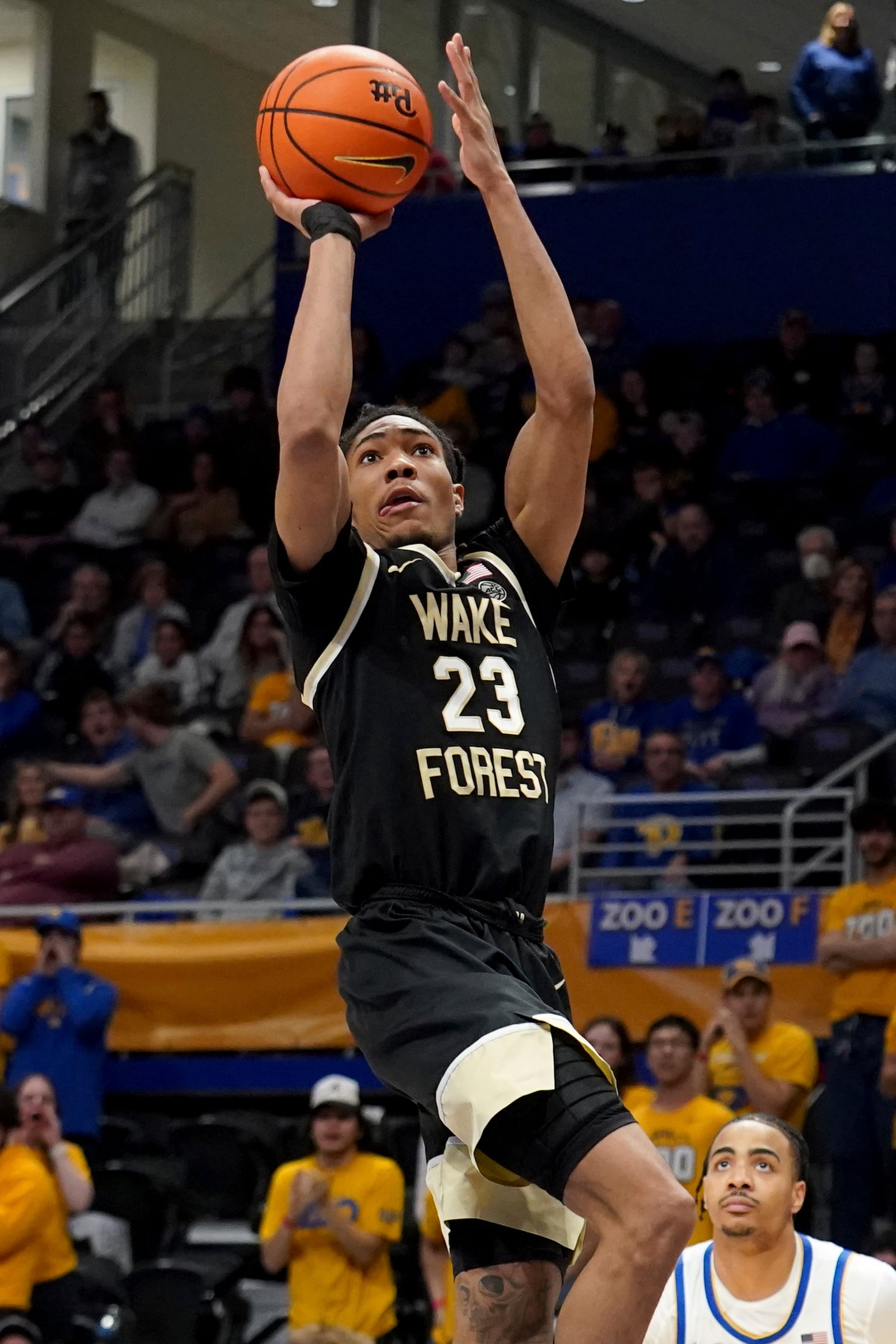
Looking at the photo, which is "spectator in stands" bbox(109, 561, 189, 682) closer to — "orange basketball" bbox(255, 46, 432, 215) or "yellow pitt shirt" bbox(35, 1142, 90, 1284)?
"yellow pitt shirt" bbox(35, 1142, 90, 1284)

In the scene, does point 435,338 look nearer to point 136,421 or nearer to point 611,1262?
point 136,421

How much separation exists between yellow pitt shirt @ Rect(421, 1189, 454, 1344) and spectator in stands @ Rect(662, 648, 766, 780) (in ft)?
11.2

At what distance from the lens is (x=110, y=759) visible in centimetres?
1238

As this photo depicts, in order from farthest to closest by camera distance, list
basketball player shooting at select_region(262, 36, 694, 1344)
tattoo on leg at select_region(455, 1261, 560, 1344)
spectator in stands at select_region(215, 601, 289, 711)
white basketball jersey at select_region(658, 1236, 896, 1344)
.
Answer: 1. spectator in stands at select_region(215, 601, 289, 711)
2. white basketball jersey at select_region(658, 1236, 896, 1344)
3. tattoo on leg at select_region(455, 1261, 560, 1344)
4. basketball player shooting at select_region(262, 36, 694, 1344)

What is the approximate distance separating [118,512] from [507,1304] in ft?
39.5

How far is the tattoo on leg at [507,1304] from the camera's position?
3.70m

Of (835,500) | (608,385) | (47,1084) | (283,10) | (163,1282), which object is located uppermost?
(283,10)

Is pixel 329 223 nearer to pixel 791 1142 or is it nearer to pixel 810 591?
pixel 791 1142

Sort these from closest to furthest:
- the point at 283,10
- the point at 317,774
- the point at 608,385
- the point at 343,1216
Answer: the point at 343,1216 < the point at 317,774 < the point at 608,385 < the point at 283,10

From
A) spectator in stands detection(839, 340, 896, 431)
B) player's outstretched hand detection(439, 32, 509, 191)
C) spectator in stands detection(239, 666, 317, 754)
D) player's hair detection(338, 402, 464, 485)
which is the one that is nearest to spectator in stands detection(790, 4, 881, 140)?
spectator in stands detection(839, 340, 896, 431)

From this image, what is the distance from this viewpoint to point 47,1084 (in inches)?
347

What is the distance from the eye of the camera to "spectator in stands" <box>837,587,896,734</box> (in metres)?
11.0

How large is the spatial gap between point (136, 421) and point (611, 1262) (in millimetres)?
14250

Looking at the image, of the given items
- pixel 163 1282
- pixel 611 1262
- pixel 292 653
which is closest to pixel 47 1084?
pixel 163 1282
